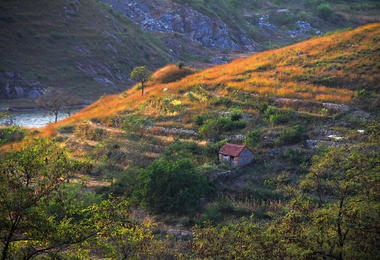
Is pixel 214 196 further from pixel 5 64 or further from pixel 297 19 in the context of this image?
pixel 297 19

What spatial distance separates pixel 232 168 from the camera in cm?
1395

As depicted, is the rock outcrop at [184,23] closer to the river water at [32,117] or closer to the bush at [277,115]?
the river water at [32,117]

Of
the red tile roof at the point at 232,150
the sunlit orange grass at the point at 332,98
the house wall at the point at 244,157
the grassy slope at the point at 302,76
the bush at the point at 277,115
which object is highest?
the grassy slope at the point at 302,76

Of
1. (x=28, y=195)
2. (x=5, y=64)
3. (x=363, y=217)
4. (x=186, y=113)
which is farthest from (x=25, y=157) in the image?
(x=5, y=64)

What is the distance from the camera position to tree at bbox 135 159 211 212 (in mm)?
11570

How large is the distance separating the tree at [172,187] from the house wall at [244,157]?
2.42 m

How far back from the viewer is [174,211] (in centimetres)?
1161

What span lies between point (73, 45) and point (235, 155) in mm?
52624

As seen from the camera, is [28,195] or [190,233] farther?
[190,233]

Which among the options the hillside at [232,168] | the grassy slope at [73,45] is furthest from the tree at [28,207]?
the grassy slope at [73,45]

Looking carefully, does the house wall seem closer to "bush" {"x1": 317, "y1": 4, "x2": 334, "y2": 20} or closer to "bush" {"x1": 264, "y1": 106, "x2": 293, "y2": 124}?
"bush" {"x1": 264, "y1": 106, "x2": 293, "y2": 124}

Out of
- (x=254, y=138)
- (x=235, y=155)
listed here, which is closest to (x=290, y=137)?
(x=254, y=138)

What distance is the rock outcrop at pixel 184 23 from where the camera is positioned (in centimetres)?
7144

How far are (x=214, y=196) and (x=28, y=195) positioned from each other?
343 inches
